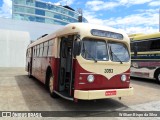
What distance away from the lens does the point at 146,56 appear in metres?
14.3

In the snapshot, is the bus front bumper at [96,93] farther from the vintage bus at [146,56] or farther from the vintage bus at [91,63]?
the vintage bus at [146,56]

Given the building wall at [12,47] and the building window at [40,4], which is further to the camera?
the building window at [40,4]

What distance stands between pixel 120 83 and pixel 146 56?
7.38m

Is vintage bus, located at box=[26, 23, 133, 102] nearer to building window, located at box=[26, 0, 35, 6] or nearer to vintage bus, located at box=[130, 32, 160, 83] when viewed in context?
vintage bus, located at box=[130, 32, 160, 83]

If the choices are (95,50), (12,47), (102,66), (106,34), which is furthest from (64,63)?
(12,47)

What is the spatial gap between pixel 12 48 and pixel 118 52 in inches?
1046

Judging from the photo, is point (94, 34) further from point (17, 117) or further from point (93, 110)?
point (17, 117)

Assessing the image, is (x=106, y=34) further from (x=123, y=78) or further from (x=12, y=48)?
(x=12, y=48)

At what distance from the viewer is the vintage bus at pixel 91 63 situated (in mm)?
6898

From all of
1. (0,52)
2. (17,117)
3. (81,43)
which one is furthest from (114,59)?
(0,52)

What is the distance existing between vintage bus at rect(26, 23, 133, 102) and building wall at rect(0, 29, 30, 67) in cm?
2487

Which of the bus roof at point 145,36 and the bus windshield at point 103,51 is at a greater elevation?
the bus roof at point 145,36

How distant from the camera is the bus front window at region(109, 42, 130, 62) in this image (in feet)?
25.0

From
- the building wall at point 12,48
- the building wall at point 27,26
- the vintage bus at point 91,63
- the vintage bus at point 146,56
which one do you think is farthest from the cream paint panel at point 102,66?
the building wall at point 27,26
